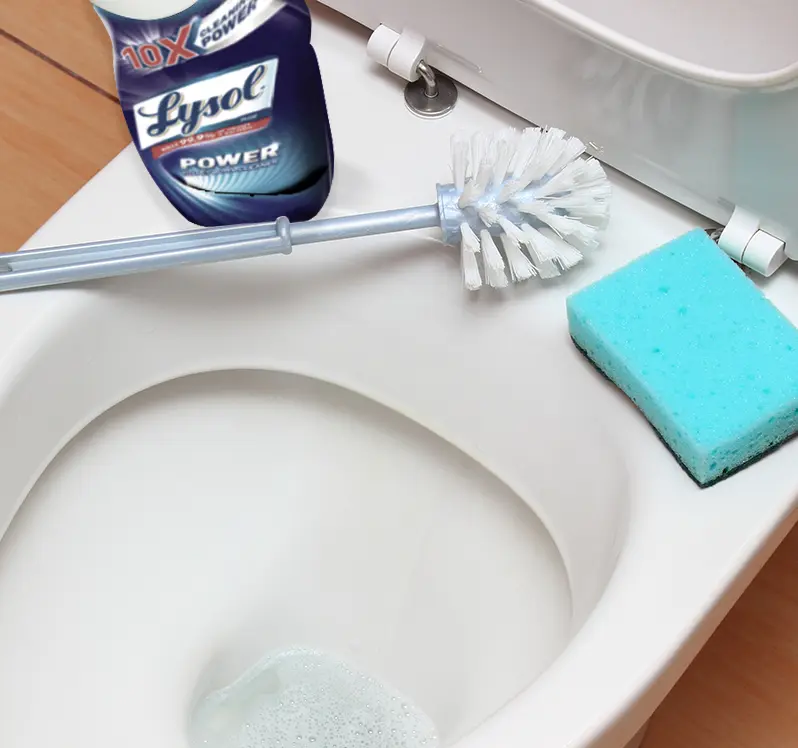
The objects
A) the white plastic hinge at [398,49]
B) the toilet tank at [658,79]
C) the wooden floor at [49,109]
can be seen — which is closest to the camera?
the toilet tank at [658,79]

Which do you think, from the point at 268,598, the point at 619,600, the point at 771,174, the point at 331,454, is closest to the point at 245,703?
the point at 268,598

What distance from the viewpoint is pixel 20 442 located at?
0.58m

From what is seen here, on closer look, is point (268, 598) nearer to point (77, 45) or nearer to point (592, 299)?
point (592, 299)

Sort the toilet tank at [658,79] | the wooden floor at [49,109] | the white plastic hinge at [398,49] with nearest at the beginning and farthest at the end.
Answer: the toilet tank at [658,79] → the white plastic hinge at [398,49] → the wooden floor at [49,109]

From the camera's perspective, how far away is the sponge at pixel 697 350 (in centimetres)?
49

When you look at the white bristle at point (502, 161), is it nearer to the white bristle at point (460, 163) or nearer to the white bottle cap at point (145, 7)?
the white bristle at point (460, 163)

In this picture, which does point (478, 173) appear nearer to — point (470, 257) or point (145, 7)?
point (470, 257)

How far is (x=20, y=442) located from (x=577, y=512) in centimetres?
30

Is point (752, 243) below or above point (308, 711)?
above

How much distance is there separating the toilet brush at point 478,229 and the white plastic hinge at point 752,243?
0.21 ft

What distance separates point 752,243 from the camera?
A: 53 centimetres

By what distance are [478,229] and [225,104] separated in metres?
0.15

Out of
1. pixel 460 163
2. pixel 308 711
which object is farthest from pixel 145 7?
pixel 308 711

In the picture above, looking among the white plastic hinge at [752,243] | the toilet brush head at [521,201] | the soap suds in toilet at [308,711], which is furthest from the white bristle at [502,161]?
the soap suds in toilet at [308,711]
